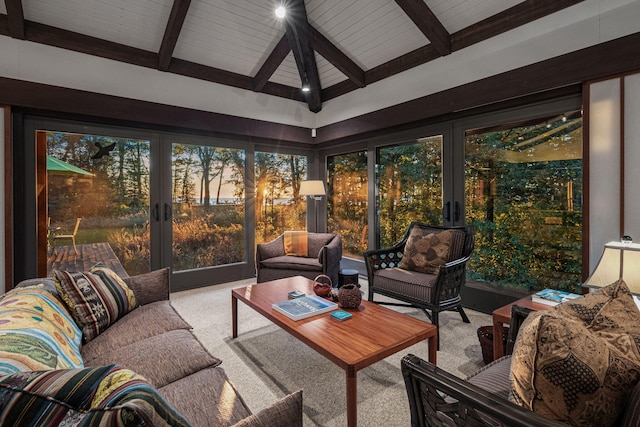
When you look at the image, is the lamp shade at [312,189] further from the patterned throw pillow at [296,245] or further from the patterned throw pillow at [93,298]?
the patterned throw pillow at [93,298]

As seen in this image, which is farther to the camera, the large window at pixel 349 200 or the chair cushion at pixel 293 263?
the large window at pixel 349 200

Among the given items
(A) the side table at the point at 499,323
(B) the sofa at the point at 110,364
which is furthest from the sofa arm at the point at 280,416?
(A) the side table at the point at 499,323

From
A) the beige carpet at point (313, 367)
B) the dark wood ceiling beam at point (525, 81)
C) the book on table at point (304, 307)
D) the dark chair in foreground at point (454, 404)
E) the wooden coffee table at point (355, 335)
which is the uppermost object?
the dark wood ceiling beam at point (525, 81)

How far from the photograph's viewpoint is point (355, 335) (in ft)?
6.04

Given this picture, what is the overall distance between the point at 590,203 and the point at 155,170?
186 inches

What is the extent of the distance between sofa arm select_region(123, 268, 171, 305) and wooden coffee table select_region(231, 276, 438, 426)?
688 mm

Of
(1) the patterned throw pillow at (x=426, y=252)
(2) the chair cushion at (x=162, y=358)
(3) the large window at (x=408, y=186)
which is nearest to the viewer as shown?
(2) the chair cushion at (x=162, y=358)

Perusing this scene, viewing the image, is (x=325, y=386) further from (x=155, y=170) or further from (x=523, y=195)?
(x=155, y=170)

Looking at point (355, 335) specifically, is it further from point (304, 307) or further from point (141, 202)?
point (141, 202)

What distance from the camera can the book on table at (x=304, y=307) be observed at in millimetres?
2129

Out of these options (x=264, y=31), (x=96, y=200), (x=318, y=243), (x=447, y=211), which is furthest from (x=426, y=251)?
(x=96, y=200)

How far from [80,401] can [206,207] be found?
13.8ft

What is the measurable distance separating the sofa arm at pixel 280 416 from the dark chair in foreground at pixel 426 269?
2.04 m

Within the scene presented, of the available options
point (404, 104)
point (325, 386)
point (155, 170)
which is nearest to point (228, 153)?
point (155, 170)
